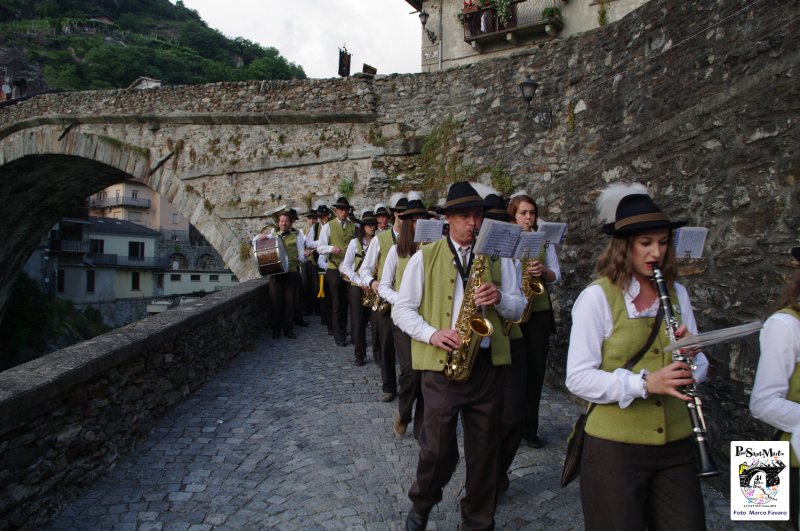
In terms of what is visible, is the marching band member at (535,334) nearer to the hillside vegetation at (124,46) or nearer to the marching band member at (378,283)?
the marching band member at (378,283)

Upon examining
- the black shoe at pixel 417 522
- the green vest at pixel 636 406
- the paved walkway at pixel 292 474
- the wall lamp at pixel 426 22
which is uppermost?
the wall lamp at pixel 426 22

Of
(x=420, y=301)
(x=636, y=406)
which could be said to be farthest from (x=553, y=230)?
(x=636, y=406)

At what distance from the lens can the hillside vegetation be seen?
5981cm

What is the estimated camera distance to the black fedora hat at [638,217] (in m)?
2.35

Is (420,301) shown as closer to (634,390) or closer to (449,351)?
(449,351)

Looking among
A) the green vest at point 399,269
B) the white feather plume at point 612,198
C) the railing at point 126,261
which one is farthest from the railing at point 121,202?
the white feather plume at point 612,198

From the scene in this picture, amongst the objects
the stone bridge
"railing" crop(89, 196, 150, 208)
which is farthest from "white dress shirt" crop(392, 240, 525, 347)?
"railing" crop(89, 196, 150, 208)

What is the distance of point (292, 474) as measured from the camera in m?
4.25

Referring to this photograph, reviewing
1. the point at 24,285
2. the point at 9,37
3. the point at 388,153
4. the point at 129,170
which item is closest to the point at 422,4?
the point at 388,153

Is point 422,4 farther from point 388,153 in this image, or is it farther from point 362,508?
point 362,508

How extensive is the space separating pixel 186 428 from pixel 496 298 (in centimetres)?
353

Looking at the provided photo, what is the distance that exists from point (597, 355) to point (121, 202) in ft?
221

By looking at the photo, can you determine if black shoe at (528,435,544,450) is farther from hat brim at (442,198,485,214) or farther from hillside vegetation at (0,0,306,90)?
hillside vegetation at (0,0,306,90)

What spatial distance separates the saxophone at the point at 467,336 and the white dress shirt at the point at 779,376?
48.0 inches
